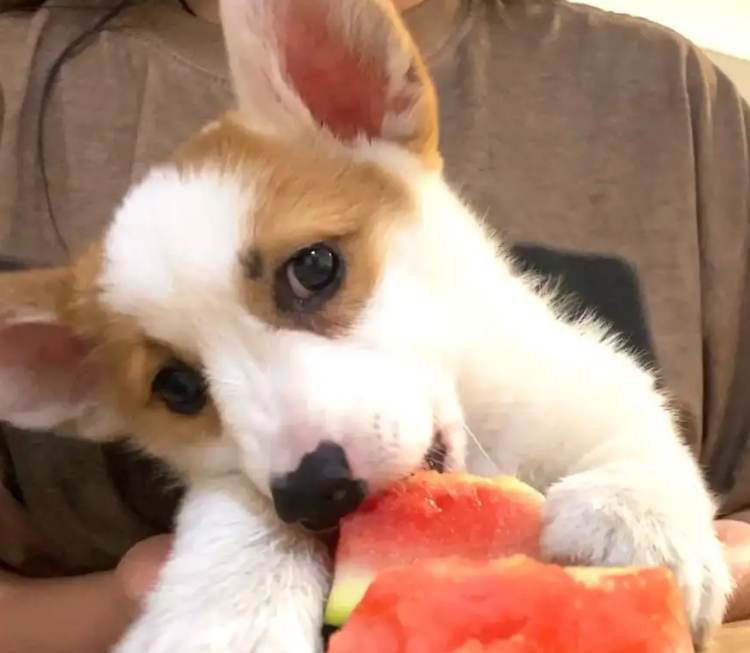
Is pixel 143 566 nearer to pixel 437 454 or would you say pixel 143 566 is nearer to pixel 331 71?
pixel 437 454

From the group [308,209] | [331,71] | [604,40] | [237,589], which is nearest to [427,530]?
[237,589]

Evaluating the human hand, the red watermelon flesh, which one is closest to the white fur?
the red watermelon flesh

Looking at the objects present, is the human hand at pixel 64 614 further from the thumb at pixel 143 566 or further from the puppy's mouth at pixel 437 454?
the puppy's mouth at pixel 437 454

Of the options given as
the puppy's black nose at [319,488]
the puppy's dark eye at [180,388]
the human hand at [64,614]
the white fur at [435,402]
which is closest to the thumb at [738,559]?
the white fur at [435,402]

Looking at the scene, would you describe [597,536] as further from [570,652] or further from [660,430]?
[660,430]

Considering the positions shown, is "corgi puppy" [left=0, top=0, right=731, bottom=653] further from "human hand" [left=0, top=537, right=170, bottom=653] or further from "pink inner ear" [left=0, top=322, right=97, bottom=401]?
"human hand" [left=0, top=537, right=170, bottom=653]

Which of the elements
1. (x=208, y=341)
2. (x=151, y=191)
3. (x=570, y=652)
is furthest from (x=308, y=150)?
(x=570, y=652)
